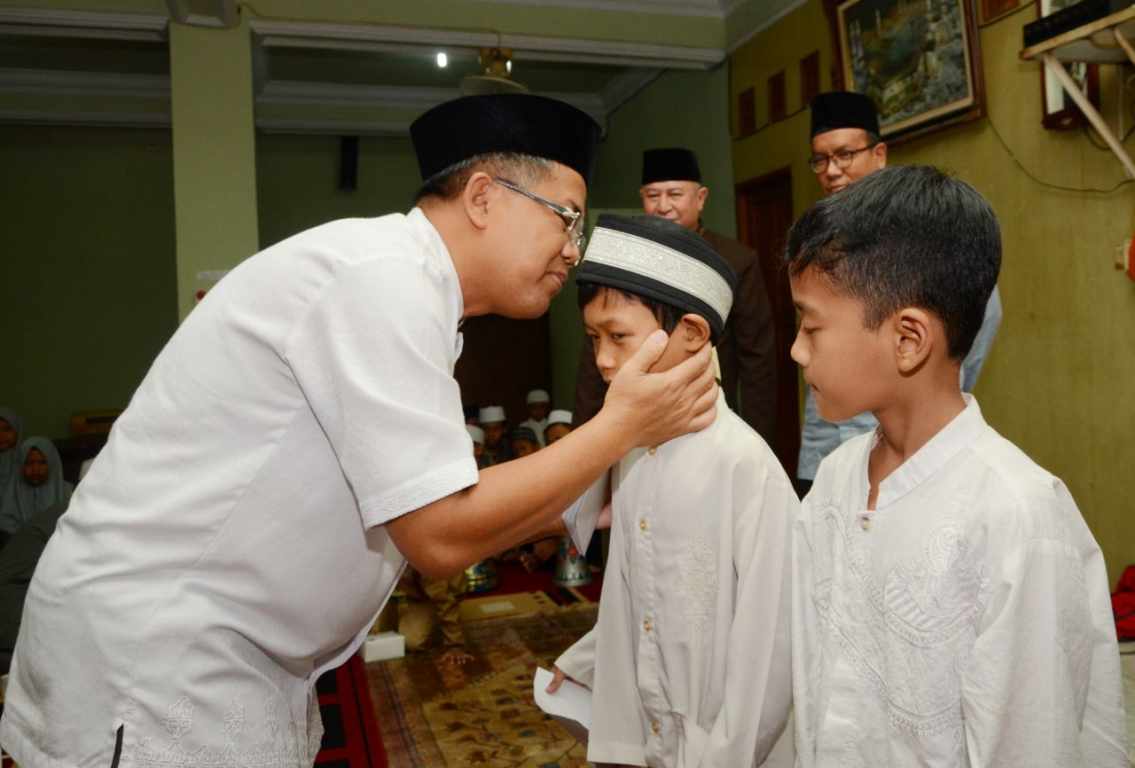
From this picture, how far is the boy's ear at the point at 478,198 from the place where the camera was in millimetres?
1368

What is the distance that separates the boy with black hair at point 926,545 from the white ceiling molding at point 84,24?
5258mm

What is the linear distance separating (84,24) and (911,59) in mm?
4648

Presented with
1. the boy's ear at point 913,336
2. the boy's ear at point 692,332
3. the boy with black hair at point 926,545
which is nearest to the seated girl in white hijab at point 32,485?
the boy's ear at point 692,332

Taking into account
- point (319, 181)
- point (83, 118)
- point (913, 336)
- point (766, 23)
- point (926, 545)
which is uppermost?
point (83, 118)

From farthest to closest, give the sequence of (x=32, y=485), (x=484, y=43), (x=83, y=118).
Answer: (x=83, y=118), (x=32, y=485), (x=484, y=43)

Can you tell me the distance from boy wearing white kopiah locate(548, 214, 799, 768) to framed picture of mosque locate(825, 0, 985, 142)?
9.36ft

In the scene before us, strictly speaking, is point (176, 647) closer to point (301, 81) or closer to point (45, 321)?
point (301, 81)

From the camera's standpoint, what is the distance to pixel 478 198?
1.39 metres

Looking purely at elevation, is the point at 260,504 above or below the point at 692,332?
below

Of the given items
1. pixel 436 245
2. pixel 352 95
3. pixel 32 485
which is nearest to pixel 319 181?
pixel 352 95

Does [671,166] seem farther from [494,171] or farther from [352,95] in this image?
[352,95]

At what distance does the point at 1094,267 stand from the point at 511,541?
316cm

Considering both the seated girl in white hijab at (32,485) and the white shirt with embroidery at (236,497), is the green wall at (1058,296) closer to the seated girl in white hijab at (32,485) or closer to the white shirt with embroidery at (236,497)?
the white shirt with embroidery at (236,497)

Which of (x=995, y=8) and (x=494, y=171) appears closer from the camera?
(x=494, y=171)
